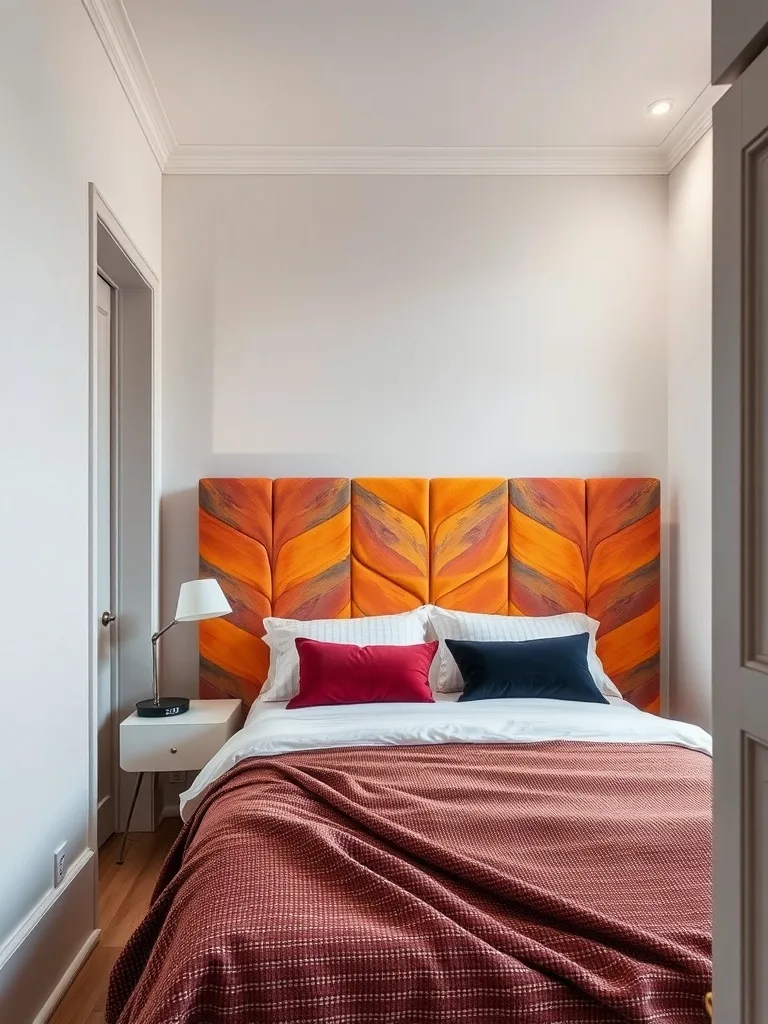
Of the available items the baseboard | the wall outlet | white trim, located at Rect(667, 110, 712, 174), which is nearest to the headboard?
the baseboard

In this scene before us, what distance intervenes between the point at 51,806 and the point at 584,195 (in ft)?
11.2

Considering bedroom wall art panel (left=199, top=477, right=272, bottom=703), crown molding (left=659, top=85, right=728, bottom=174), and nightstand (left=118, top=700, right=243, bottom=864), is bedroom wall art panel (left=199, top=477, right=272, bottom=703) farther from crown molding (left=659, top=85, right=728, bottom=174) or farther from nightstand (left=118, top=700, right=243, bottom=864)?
crown molding (left=659, top=85, right=728, bottom=174)

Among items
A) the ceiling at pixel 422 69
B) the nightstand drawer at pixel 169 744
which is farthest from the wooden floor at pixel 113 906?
the ceiling at pixel 422 69

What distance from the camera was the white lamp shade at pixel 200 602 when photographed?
3.34 m

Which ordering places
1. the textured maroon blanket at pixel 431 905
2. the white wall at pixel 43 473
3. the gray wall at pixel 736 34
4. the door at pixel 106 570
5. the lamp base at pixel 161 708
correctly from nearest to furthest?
the gray wall at pixel 736 34 → the textured maroon blanket at pixel 431 905 → the white wall at pixel 43 473 → the lamp base at pixel 161 708 → the door at pixel 106 570

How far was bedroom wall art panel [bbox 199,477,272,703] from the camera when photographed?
3.71m

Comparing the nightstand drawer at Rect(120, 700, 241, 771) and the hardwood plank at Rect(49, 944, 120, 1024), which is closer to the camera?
the hardwood plank at Rect(49, 944, 120, 1024)

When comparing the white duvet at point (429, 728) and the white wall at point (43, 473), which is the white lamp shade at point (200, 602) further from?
the white wall at point (43, 473)

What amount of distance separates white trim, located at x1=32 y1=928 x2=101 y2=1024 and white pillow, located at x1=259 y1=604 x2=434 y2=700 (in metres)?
1.07

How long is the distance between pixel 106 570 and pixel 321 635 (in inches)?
37.9

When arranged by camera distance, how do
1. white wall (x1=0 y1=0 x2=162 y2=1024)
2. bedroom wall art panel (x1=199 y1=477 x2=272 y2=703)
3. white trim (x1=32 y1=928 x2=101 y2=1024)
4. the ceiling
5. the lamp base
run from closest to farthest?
white wall (x1=0 y1=0 x2=162 y2=1024)
white trim (x1=32 y1=928 x2=101 y2=1024)
the ceiling
the lamp base
bedroom wall art panel (x1=199 y1=477 x2=272 y2=703)

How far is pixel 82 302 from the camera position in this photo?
99.8 inches

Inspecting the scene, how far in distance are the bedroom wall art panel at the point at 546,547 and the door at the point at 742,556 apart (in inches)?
115

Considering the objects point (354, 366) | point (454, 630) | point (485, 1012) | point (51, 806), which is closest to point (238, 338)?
point (354, 366)
